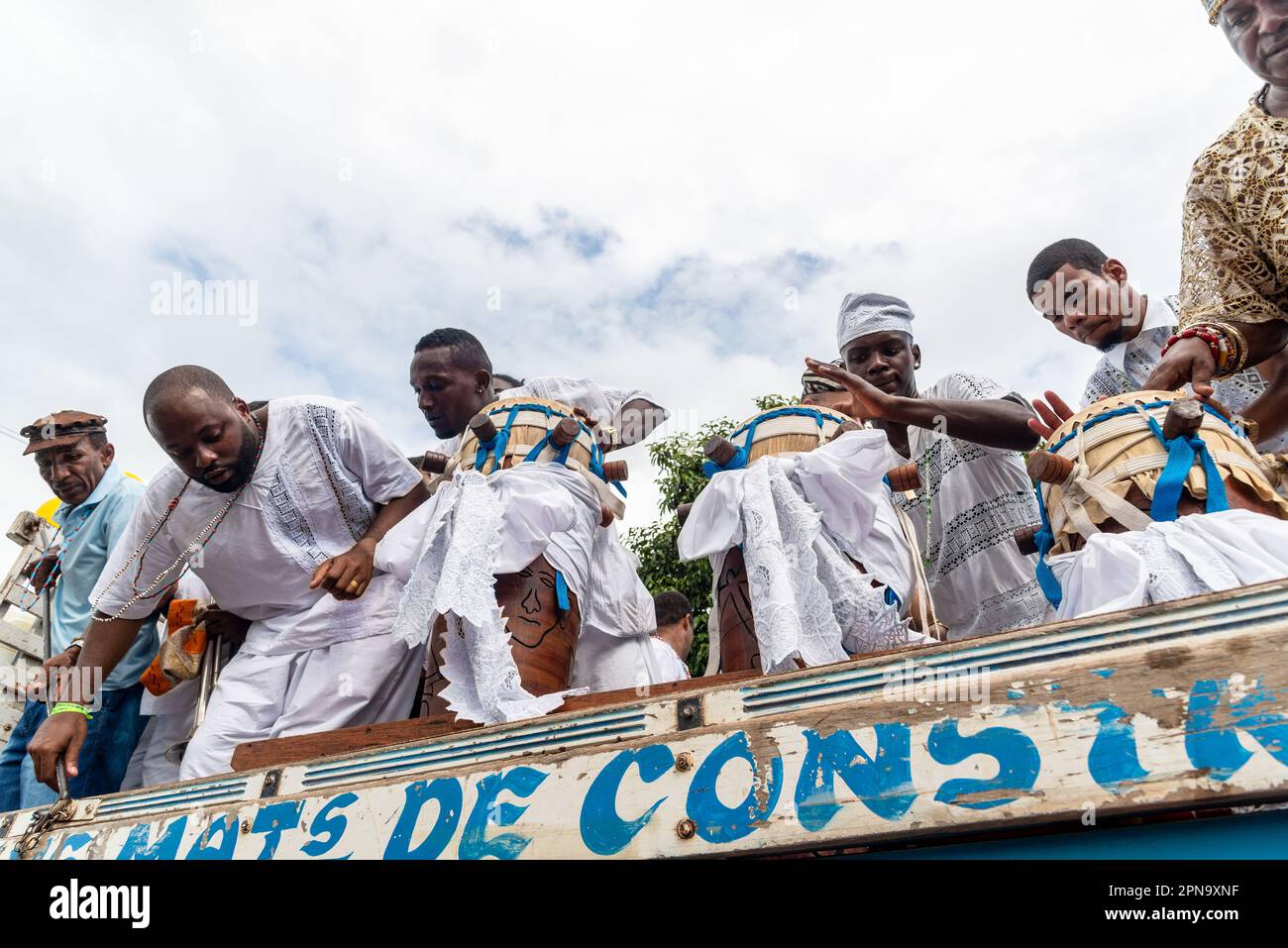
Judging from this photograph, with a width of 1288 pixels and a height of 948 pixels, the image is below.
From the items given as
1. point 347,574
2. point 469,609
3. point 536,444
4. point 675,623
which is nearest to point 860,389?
point 536,444

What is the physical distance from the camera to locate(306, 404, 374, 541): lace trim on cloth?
3.19 m

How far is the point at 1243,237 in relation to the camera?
103 inches

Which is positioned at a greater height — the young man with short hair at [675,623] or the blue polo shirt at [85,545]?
the blue polo shirt at [85,545]

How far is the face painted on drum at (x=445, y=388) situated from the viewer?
12.5ft

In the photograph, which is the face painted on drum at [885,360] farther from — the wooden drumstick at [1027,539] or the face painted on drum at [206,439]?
the face painted on drum at [206,439]

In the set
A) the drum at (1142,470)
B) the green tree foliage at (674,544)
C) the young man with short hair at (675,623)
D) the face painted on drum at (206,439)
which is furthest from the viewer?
the green tree foliage at (674,544)

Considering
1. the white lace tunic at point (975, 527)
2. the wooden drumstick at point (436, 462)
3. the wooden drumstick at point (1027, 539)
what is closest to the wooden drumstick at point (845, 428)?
the white lace tunic at point (975, 527)

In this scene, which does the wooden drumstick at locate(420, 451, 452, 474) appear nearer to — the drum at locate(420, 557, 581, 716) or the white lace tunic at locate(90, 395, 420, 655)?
the white lace tunic at locate(90, 395, 420, 655)

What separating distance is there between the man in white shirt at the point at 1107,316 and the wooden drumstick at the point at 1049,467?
121cm

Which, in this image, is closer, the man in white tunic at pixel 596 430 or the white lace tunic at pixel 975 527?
the man in white tunic at pixel 596 430

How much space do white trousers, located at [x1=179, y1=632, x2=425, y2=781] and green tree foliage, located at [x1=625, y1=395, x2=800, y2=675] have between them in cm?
582

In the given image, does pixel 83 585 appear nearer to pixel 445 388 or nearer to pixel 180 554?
pixel 180 554

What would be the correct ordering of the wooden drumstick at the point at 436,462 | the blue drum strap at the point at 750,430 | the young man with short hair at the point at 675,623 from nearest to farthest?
the blue drum strap at the point at 750,430 → the wooden drumstick at the point at 436,462 → the young man with short hair at the point at 675,623

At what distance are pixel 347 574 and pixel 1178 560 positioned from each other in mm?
2137
